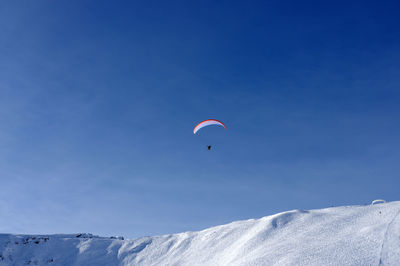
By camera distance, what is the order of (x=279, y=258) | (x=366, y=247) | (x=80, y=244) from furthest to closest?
(x=80, y=244)
(x=279, y=258)
(x=366, y=247)

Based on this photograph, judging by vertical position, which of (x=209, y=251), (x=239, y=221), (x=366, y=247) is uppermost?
(x=239, y=221)

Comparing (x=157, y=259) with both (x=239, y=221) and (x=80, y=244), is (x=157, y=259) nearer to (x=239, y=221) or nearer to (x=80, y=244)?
(x=239, y=221)

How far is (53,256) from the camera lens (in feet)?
136

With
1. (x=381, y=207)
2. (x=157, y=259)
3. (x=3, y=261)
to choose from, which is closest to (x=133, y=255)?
(x=157, y=259)

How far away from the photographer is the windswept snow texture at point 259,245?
2209 cm

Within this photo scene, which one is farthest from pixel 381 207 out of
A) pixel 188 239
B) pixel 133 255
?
pixel 133 255

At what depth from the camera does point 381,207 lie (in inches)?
1135

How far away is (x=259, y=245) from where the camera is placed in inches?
1124

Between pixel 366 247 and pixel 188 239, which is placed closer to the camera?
pixel 366 247

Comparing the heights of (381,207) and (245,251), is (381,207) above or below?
above

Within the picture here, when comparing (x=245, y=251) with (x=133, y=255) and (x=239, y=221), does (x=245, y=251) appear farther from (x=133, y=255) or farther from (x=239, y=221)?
(x=133, y=255)

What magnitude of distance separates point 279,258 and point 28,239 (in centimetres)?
3633

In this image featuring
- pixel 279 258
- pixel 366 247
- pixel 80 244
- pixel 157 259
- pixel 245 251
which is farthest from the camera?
pixel 80 244

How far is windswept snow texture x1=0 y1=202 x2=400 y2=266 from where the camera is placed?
2209 cm
